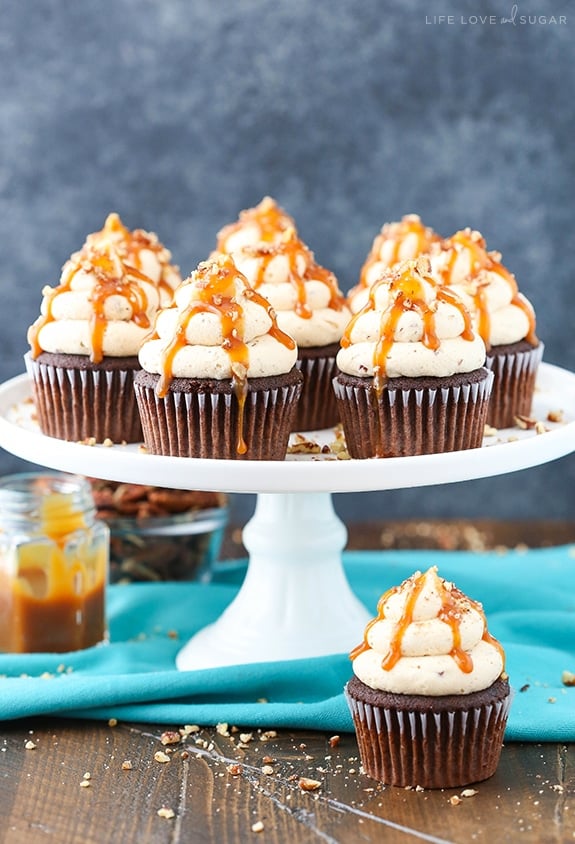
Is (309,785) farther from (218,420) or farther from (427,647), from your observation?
(218,420)

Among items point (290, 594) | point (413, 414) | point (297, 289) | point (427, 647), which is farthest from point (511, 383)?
point (427, 647)

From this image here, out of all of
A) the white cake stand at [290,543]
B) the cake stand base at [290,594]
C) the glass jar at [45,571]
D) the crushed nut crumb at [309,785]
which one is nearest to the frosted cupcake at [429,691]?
the crushed nut crumb at [309,785]

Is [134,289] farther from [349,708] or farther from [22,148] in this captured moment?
[22,148]

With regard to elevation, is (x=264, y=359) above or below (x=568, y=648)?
above

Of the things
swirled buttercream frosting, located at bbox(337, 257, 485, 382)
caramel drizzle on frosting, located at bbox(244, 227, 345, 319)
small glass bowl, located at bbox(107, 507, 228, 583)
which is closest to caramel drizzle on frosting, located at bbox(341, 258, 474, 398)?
swirled buttercream frosting, located at bbox(337, 257, 485, 382)

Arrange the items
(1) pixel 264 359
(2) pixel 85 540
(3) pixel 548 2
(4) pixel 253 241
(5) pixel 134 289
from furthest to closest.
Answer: (3) pixel 548 2 < (4) pixel 253 241 < (2) pixel 85 540 < (5) pixel 134 289 < (1) pixel 264 359

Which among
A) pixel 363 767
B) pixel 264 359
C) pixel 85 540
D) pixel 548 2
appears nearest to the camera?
pixel 363 767

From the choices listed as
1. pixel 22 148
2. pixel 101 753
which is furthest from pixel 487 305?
pixel 22 148
